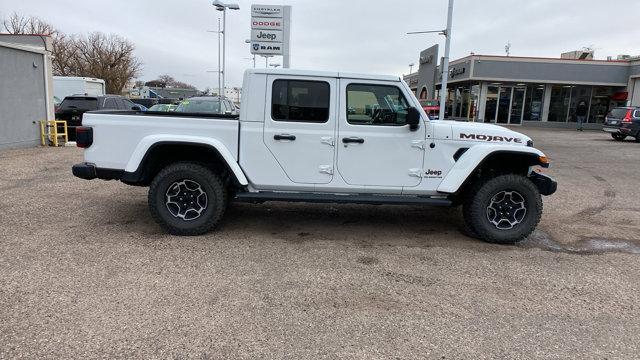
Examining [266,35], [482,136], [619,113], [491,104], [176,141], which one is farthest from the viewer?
[491,104]

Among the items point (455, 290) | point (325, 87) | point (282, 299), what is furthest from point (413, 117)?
point (282, 299)

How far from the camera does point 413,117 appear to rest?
16.6 feet

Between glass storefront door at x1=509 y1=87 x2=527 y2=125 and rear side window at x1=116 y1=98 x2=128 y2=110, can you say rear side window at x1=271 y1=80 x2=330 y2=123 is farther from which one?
glass storefront door at x1=509 y1=87 x2=527 y2=125

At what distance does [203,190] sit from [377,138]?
6.94 ft

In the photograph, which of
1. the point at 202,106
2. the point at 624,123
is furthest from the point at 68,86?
the point at 624,123

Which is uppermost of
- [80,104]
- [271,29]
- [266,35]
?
[271,29]

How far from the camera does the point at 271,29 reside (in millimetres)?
16734

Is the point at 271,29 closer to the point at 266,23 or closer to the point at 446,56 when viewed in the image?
the point at 266,23

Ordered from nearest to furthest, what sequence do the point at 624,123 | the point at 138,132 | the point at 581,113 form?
the point at 138,132, the point at 624,123, the point at 581,113

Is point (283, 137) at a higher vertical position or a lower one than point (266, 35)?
lower

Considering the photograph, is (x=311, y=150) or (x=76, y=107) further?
(x=76, y=107)

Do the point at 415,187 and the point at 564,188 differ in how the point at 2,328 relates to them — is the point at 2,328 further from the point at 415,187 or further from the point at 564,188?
the point at 564,188

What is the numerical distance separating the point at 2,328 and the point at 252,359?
5.94ft

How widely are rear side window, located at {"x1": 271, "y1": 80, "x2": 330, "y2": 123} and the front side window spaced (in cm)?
30
